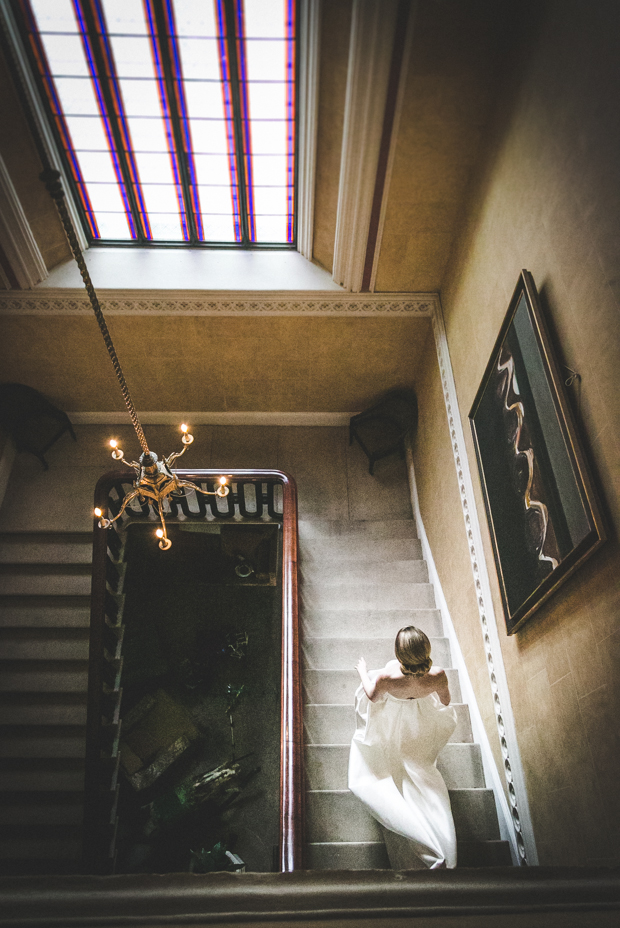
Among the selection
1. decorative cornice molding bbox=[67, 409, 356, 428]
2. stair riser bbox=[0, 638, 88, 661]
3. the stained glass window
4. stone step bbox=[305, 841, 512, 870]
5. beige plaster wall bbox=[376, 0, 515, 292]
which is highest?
the stained glass window

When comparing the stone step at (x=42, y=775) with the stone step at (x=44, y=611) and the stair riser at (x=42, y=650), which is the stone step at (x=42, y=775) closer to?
the stair riser at (x=42, y=650)

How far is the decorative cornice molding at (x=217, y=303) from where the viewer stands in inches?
203

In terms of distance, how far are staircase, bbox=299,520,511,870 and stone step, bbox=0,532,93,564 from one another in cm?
225

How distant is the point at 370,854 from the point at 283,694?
1.08 metres

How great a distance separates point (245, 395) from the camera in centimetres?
623

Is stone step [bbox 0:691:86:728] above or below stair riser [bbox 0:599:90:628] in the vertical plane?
below

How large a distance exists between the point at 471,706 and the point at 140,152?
5.29 meters

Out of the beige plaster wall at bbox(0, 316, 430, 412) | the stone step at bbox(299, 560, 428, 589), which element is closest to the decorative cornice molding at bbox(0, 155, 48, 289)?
the beige plaster wall at bbox(0, 316, 430, 412)

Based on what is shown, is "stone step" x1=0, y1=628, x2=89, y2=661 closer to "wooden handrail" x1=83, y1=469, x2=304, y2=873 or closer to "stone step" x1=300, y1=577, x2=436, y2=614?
"wooden handrail" x1=83, y1=469, x2=304, y2=873

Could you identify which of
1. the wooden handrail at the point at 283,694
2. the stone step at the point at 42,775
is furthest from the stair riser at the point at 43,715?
the wooden handrail at the point at 283,694

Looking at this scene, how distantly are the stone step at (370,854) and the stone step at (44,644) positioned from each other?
9.16 ft

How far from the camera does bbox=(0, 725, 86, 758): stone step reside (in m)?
4.58

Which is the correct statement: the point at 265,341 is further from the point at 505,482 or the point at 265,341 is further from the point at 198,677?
the point at 198,677

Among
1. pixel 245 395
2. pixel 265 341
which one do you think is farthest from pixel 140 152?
pixel 245 395
